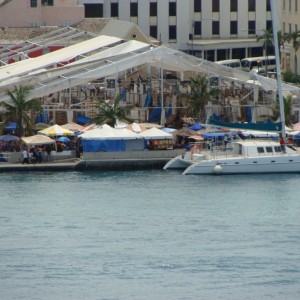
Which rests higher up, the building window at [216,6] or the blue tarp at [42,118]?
the building window at [216,6]

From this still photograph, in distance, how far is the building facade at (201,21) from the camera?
125 meters

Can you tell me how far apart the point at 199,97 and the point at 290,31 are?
121ft

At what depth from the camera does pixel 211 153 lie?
7969 centimetres

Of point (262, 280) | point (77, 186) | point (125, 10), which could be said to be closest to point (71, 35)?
point (125, 10)

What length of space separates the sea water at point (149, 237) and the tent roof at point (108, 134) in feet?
10.1

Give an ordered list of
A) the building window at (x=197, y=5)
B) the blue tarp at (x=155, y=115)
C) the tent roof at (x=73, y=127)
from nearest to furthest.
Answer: the tent roof at (x=73, y=127)
the blue tarp at (x=155, y=115)
the building window at (x=197, y=5)

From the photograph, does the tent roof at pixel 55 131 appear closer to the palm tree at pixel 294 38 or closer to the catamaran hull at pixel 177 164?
the catamaran hull at pixel 177 164

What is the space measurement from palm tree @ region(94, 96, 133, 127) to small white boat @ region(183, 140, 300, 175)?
7.98 m

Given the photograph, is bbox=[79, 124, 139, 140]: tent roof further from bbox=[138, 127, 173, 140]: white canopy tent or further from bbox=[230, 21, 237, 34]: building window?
bbox=[230, 21, 237, 34]: building window

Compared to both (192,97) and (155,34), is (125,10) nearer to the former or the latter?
(155,34)

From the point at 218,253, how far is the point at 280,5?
70.4m

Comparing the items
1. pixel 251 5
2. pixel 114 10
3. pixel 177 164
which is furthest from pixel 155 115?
pixel 251 5

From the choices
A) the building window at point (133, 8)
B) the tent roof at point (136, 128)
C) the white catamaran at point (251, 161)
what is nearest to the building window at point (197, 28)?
the building window at point (133, 8)

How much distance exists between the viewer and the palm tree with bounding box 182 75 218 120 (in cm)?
8919
